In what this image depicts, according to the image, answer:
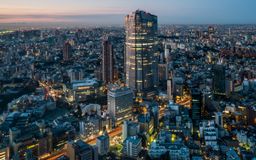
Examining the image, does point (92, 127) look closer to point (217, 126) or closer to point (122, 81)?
point (217, 126)

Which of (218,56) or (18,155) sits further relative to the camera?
(218,56)

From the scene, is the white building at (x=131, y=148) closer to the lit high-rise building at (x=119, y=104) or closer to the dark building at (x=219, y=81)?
the lit high-rise building at (x=119, y=104)

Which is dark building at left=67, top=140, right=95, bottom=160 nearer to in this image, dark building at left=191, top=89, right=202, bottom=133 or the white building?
the white building

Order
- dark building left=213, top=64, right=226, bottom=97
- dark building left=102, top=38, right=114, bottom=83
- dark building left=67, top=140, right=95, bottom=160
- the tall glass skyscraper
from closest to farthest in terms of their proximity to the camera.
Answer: dark building left=67, top=140, right=95, bottom=160 < dark building left=213, top=64, right=226, bottom=97 < the tall glass skyscraper < dark building left=102, top=38, right=114, bottom=83

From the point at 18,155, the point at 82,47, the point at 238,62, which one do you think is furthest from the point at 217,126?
the point at 82,47

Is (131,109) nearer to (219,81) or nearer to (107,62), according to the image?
(219,81)

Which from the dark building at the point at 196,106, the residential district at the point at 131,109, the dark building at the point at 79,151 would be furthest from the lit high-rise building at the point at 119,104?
the dark building at the point at 79,151

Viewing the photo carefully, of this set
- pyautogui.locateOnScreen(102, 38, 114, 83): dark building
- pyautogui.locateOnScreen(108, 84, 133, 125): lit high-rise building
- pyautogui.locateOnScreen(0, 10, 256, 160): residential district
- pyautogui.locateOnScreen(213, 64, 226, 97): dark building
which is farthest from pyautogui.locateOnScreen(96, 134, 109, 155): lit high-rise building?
pyautogui.locateOnScreen(102, 38, 114, 83): dark building

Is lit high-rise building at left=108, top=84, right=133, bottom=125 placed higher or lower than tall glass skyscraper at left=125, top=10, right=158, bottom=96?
lower
